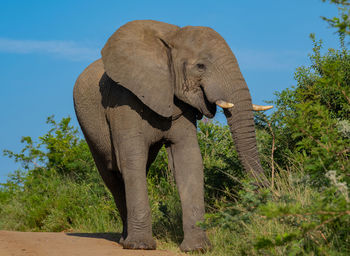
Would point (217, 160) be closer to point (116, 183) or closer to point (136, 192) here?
point (116, 183)

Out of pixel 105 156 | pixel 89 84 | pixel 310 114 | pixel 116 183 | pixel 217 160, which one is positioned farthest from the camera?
pixel 217 160

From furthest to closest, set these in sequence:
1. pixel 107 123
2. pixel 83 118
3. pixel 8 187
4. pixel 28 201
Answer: pixel 8 187
pixel 28 201
pixel 83 118
pixel 107 123

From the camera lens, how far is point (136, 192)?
723cm

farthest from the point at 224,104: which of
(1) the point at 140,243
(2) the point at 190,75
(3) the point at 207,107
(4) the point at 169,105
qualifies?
(1) the point at 140,243

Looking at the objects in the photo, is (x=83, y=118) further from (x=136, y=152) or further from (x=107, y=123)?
(x=136, y=152)

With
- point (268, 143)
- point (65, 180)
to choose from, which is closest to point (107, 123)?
point (268, 143)

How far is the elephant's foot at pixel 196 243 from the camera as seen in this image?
723 centimetres

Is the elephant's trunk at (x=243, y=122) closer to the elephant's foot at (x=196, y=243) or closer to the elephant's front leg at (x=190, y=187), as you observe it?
the elephant's front leg at (x=190, y=187)

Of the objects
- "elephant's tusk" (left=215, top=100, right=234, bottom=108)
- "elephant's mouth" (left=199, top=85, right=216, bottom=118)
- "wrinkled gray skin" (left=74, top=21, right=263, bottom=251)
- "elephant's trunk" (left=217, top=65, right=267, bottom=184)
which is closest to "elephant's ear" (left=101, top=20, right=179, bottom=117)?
"wrinkled gray skin" (left=74, top=21, right=263, bottom=251)

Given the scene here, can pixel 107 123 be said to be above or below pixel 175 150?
above

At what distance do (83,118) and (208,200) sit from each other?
2733 millimetres

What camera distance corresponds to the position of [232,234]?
295 inches

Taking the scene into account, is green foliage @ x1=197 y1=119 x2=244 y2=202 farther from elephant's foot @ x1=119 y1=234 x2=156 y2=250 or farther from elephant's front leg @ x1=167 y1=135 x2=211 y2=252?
elephant's foot @ x1=119 y1=234 x2=156 y2=250

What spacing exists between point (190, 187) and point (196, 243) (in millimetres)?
762
